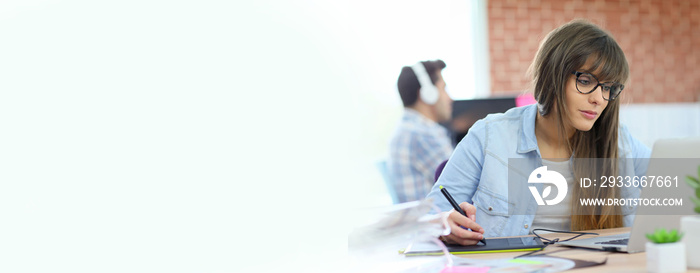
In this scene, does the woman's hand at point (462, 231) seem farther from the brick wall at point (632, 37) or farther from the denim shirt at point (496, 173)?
the brick wall at point (632, 37)

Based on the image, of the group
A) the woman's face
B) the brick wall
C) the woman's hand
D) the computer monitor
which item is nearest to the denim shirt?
the woman's face

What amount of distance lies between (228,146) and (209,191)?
0.29m

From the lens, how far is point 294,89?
3.94 m

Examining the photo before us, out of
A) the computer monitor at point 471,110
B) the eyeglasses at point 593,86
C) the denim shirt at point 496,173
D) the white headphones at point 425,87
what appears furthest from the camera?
the white headphones at point 425,87

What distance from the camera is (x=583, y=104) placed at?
1.45m

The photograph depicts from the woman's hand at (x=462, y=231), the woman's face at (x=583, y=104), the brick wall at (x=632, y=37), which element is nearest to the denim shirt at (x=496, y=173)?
the woman's face at (x=583, y=104)

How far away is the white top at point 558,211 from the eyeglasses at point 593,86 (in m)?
Answer: 0.23

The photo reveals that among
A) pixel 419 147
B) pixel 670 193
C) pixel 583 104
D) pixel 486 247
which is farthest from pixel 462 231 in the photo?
pixel 419 147

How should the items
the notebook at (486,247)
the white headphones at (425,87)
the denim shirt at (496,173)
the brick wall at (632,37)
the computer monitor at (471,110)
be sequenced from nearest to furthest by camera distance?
the notebook at (486,247), the denim shirt at (496,173), the computer monitor at (471,110), the white headphones at (425,87), the brick wall at (632,37)

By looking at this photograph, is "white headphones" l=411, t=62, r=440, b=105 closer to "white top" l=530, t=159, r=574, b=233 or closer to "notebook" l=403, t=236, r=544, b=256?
"white top" l=530, t=159, r=574, b=233

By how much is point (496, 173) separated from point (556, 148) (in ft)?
0.66

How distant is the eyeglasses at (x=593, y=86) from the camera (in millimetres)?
1433

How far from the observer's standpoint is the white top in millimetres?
1565

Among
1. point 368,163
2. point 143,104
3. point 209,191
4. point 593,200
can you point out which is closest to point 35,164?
point 143,104
